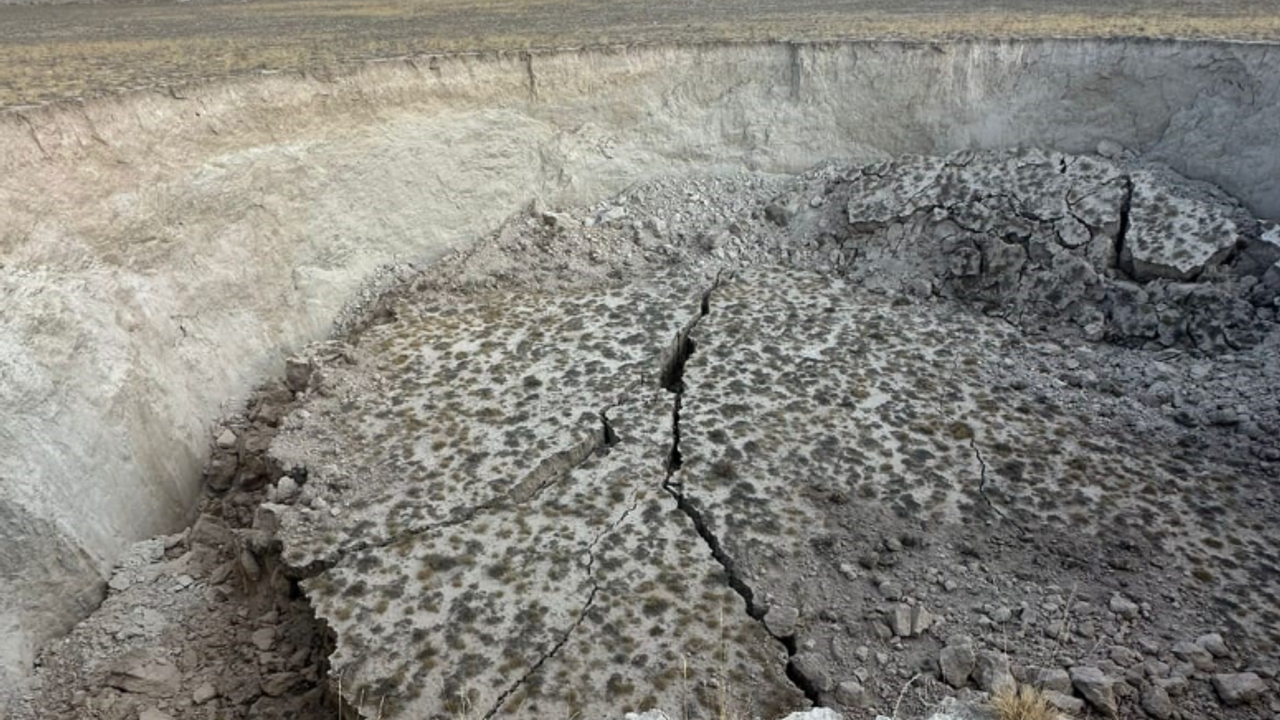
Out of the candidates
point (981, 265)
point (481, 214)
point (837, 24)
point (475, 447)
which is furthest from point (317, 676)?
point (837, 24)

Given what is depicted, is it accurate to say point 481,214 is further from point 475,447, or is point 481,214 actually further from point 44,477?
point 44,477

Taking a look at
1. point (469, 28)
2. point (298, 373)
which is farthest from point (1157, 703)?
point (469, 28)

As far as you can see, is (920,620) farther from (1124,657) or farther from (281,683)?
(281,683)

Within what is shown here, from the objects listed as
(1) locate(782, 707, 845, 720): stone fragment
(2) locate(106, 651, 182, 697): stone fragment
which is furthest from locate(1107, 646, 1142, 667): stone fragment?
(2) locate(106, 651, 182, 697): stone fragment

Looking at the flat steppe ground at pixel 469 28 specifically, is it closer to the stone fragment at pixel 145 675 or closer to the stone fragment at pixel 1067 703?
the stone fragment at pixel 145 675

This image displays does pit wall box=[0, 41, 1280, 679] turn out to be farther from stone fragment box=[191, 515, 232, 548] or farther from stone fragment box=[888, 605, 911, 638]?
stone fragment box=[888, 605, 911, 638]
